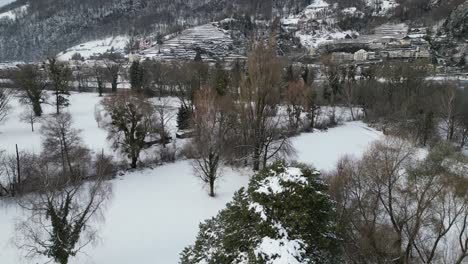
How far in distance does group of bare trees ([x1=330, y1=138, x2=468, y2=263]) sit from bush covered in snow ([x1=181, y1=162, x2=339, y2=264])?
3922 mm

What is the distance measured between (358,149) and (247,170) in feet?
43.8

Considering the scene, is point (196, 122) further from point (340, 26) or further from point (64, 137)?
point (340, 26)

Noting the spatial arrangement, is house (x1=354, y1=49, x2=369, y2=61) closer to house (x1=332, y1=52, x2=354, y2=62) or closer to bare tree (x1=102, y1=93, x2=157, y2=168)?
house (x1=332, y1=52, x2=354, y2=62)

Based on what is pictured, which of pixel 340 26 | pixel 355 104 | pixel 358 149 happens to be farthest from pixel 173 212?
pixel 340 26

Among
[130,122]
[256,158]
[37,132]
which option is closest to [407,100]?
[256,158]

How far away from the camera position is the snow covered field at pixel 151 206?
16.9 metres

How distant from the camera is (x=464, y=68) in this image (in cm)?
8588

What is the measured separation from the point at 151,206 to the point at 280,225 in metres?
13.8

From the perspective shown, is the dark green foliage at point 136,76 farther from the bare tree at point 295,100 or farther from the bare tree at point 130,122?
the bare tree at point 130,122

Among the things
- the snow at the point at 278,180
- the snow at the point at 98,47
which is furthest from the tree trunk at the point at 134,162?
the snow at the point at 98,47

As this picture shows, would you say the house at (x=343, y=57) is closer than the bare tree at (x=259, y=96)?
No

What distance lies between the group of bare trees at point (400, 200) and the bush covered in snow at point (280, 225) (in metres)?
3.92

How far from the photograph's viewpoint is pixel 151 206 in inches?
856

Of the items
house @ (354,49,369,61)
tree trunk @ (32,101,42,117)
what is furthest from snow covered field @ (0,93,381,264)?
house @ (354,49,369,61)
